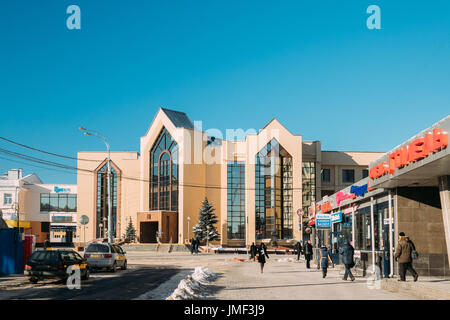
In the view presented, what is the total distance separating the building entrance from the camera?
80375mm

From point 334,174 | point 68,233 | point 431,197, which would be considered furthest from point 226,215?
point 431,197

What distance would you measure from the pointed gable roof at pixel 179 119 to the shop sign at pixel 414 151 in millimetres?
62157

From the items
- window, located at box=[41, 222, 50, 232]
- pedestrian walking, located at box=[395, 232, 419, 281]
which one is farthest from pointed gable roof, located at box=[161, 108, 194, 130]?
pedestrian walking, located at box=[395, 232, 419, 281]

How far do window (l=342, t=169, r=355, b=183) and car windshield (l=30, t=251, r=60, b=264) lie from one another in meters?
69.6

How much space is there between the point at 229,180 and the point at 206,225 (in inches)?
279

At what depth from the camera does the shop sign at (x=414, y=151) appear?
14984 millimetres

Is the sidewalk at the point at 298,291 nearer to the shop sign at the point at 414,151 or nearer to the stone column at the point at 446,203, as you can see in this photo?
the stone column at the point at 446,203

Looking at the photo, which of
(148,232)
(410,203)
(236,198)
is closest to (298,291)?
(410,203)

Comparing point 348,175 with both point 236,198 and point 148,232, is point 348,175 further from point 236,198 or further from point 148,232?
point 148,232

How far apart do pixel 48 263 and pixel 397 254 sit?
12484 millimetres

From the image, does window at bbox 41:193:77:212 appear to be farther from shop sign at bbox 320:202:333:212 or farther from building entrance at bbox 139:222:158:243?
shop sign at bbox 320:202:333:212

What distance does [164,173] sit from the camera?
266 ft

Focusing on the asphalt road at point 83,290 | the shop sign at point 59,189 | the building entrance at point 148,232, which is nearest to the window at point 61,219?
the shop sign at point 59,189
